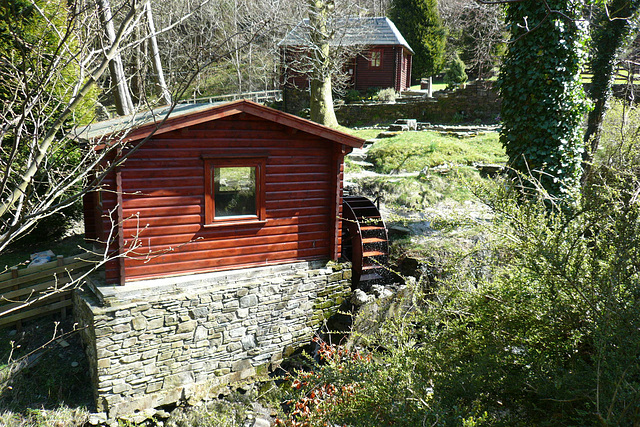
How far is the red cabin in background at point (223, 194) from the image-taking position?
7312 millimetres

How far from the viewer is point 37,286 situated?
8.07 meters

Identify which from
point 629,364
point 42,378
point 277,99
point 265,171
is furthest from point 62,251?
point 277,99

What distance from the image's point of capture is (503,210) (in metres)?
4.95

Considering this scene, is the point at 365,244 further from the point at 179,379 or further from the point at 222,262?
A: the point at 179,379

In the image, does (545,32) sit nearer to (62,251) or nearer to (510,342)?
(510,342)

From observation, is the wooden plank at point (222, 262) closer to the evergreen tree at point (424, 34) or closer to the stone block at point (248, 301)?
the stone block at point (248, 301)

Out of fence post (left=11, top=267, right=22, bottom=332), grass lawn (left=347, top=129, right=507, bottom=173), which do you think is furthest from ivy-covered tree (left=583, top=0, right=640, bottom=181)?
fence post (left=11, top=267, right=22, bottom=332)

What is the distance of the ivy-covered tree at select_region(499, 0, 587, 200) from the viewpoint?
871 centimetres

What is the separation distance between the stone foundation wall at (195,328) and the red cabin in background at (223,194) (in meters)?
0.36

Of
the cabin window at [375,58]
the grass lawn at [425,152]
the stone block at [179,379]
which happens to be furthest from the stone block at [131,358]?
the cabin window at [375,58]

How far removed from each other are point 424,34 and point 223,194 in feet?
89.3

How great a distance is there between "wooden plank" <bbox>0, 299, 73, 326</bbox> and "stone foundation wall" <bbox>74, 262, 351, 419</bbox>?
641mm

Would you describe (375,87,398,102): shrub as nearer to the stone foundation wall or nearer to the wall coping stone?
the stone foundation wall

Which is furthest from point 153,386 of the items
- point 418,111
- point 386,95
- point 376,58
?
point 376,58
